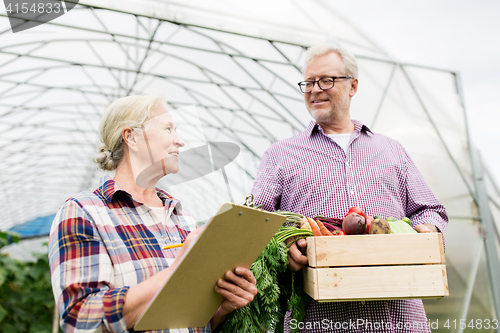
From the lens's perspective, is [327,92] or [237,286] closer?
[237,286]

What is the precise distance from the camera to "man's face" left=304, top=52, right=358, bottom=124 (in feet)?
8.48

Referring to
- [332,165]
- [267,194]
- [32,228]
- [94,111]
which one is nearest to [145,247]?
[267,194]

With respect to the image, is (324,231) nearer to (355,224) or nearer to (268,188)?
(355,224)

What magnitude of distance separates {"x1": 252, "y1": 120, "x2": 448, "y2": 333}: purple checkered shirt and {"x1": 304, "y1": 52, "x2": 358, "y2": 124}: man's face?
139mm

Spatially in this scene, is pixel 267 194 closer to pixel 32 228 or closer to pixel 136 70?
pixel 136 70

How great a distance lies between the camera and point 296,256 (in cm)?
183

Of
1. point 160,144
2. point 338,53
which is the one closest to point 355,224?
point 160,144

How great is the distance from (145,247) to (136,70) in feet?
31.0

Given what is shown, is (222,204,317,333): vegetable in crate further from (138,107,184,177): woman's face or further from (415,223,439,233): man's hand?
(138,107,184,177): woman's face

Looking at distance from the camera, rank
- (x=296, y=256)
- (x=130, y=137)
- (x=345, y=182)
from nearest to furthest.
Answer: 1. (x=130, y=137)
2. (x=296, y=256)
3. (x=345, y=182)

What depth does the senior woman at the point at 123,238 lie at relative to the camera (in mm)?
1273

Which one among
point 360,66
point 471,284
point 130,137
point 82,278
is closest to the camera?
point 82,278

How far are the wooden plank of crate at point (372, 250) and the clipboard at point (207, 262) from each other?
1.53 ft

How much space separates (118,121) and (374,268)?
1.34 m
